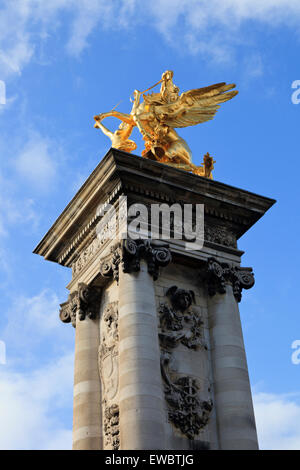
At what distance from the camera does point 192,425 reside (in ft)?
61.6

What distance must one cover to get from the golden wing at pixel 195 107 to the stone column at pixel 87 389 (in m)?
7.09

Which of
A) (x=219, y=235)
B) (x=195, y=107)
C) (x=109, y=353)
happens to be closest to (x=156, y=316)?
(x=109, y=353)

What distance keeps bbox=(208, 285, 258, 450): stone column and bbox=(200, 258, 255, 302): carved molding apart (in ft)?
0.61

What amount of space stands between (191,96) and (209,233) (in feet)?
16.9

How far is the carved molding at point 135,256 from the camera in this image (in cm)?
1980

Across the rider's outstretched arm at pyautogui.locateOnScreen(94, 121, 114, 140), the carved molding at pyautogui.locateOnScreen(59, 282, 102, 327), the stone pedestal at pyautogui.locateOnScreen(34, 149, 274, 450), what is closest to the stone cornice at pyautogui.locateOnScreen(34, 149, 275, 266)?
the stone pedestal at pyautogui.locateOnScreen(34, 149, 274, 450)

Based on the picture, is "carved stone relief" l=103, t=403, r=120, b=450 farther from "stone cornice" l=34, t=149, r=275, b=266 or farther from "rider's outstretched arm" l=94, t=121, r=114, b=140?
"rider's outstretched arm" l=94, t=121, r=114, b=140

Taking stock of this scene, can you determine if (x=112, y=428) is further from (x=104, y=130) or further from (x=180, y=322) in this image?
(x=104, y=130)

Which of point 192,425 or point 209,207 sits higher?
point 209,207

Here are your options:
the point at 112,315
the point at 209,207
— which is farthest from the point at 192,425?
the point at 209,207

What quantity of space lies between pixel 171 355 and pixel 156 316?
1131 mm

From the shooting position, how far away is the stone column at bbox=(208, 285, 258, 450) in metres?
19.0

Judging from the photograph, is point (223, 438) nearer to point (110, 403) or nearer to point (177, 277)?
point (110, 403)

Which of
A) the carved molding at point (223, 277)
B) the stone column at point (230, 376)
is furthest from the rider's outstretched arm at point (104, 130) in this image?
the stone column at point (230, 376)
